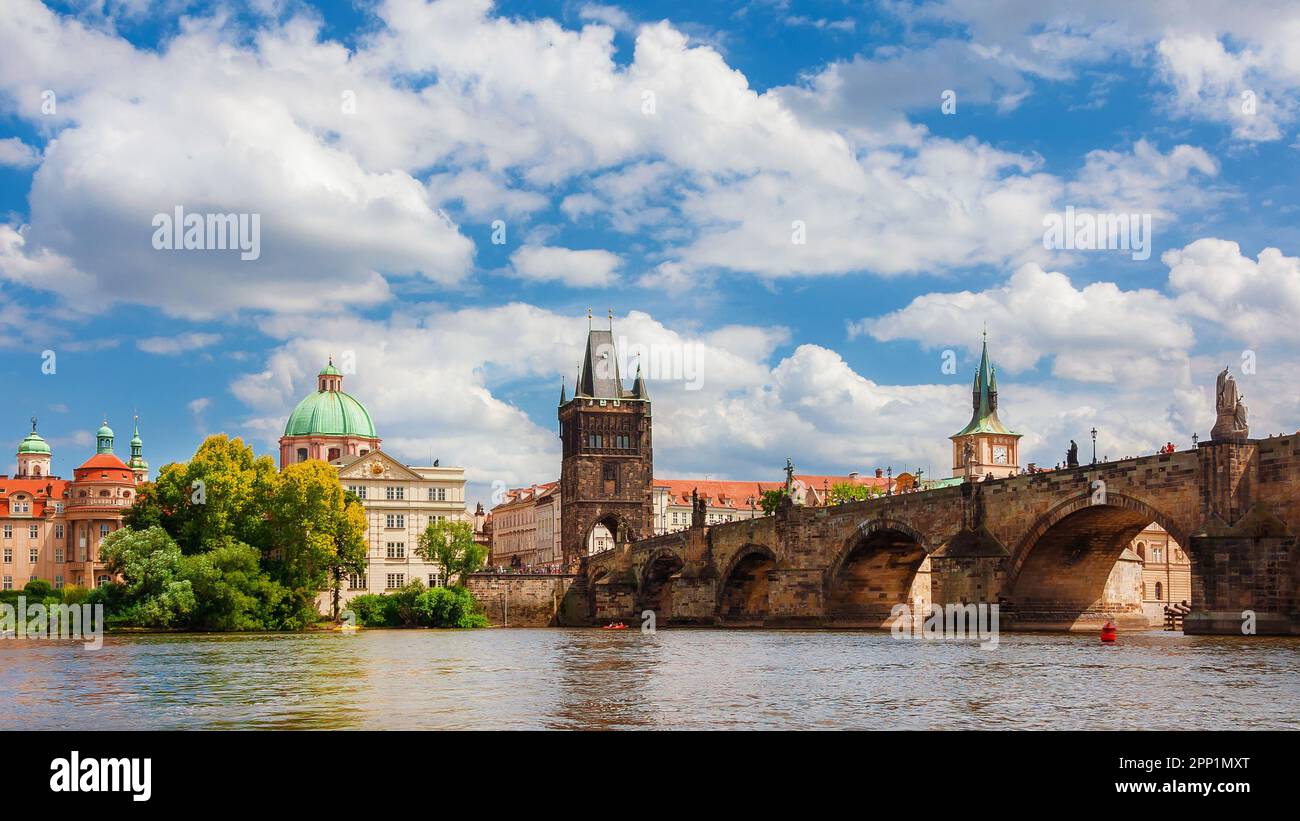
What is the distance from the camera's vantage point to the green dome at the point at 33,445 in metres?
A: 163

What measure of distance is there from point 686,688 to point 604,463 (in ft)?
346

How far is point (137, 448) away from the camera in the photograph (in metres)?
158

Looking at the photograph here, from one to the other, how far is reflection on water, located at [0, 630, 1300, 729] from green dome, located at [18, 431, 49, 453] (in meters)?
132

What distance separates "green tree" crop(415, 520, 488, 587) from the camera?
104 meters

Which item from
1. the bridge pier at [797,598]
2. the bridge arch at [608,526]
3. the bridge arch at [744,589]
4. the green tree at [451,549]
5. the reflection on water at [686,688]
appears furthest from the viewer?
the bridge arch at [608,526]

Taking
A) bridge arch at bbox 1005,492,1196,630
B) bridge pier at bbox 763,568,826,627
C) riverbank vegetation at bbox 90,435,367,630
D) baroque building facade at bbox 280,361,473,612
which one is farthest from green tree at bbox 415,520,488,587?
bridge arch at bbox 1005,492,1196,630

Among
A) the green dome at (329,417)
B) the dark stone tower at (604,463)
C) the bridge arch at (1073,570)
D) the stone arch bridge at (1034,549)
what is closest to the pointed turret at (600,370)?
the dark stone tower at (604,463)

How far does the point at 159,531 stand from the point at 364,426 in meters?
54.7

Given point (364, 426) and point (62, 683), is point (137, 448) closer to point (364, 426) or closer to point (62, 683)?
point (364, 426)

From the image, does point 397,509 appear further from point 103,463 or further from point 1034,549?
point 1034,549

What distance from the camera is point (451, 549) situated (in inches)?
4119

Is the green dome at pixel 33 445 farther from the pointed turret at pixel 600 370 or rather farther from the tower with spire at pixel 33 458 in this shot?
the pointed turret at pixel 600 370

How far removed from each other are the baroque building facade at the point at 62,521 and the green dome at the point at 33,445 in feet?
56.0
